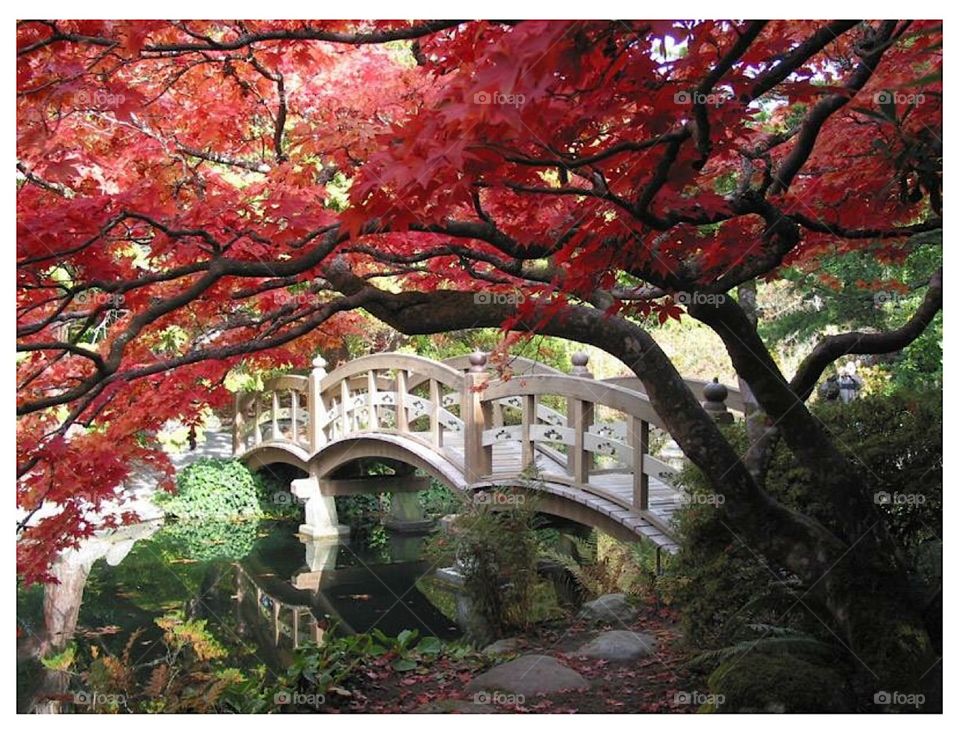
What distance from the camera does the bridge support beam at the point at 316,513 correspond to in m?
9.91

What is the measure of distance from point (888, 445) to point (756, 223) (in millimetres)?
1031

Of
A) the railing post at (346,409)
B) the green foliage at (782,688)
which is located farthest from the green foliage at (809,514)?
the railing post at (346,409)

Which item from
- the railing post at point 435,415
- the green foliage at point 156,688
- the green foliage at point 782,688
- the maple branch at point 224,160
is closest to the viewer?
the green foliage at point 782,688

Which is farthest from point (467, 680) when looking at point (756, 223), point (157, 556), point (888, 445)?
point (157, 556)

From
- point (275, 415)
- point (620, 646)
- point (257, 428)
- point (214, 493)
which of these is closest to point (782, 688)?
point (620, 646)

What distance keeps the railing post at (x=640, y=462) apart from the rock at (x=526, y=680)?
1610mm

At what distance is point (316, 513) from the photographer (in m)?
9.98

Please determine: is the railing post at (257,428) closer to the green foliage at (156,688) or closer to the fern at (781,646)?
the green foliage at (156,688)

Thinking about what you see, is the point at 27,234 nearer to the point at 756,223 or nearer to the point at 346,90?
the point at 346,90

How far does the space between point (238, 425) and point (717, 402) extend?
26.3 ft

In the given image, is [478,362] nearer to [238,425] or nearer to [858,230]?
[858,230]

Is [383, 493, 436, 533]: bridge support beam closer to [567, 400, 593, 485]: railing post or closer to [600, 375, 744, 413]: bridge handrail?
[600, 375, 744, 413]: bridge handrail

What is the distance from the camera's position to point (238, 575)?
8.58 metres
